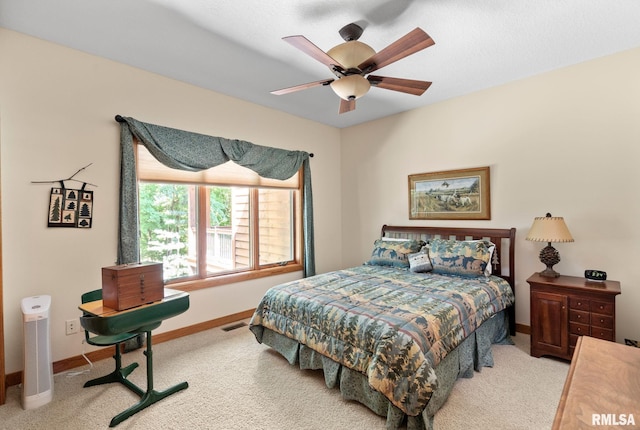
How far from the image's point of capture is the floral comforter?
1843mm

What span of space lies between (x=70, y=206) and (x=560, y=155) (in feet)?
15.8

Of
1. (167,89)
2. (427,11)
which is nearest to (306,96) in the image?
(167,89)

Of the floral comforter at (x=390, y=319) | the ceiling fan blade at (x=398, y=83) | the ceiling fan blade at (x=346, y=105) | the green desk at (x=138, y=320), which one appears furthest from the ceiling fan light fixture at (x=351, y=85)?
the green desk at (x=138, y=320)

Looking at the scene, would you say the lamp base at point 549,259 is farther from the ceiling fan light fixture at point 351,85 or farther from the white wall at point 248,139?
the ceiling fan light fixture at point 351,85

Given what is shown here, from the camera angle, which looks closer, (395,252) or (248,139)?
(395,252)

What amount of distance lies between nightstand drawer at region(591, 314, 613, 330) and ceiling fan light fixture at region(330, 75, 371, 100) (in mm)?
2731

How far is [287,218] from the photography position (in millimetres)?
4676

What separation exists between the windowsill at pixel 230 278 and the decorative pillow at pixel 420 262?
1.76m

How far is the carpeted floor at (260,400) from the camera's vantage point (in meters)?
1.96

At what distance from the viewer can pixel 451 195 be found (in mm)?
3938

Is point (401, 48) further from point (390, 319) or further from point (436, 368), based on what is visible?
point (436, 368)

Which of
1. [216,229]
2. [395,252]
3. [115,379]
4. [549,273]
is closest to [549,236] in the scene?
[549,273]

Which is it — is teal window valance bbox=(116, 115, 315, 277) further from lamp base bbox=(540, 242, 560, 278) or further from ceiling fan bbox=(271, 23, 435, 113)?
lamp base bbox=(540, 242, 560, 278)

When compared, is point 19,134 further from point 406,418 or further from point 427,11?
point 406,418
